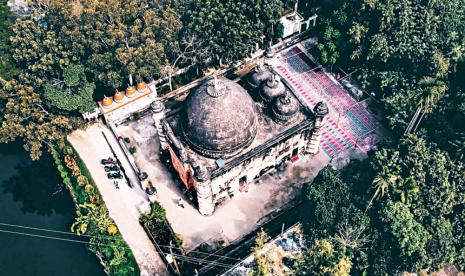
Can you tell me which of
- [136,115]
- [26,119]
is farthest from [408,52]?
[26,119]

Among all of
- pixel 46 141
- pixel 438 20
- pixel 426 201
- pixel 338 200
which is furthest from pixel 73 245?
pixel 438 20

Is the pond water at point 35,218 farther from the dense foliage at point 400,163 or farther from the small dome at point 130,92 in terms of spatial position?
the dense foliage at point 400,163

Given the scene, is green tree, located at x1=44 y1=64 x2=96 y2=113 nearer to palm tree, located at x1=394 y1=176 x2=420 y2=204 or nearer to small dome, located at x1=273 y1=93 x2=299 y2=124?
small dome, located at x1=273 y1=93 x2=299 y2=124

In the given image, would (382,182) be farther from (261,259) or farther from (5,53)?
(5,53)

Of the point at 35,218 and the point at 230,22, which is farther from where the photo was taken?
the point at 230,22

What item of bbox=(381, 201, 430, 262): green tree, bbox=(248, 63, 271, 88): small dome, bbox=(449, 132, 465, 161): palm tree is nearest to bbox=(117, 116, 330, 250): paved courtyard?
bbox=(248, 63, 271, 88): small dome

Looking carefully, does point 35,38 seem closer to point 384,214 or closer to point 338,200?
point 338,200

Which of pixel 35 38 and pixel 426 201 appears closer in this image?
pixel 426 201
